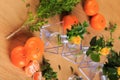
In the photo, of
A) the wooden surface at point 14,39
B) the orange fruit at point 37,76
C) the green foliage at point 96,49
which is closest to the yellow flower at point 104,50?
the green foliage at point 96,49

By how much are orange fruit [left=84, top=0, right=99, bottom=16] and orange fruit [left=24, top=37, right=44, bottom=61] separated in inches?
9.5

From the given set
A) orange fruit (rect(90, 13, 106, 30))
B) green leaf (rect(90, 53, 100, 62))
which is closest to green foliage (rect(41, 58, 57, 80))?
green leaf (rect(90, 53, 100, 62))

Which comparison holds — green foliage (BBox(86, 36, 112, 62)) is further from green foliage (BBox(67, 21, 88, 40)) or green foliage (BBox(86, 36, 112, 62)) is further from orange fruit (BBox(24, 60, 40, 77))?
orange fruit (BBox(24, 60, 40, 77))

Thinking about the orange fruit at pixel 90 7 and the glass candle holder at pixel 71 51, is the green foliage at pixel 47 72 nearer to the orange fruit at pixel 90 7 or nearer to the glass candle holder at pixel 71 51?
the glass candle holder at pixel 71 51

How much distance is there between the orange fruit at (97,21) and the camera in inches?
40.6

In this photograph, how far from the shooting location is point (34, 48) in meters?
0.82

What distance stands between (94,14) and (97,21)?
3 centimetres

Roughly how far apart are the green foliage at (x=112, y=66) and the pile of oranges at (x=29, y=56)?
10.0 inches

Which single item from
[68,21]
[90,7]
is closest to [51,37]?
[68,21]

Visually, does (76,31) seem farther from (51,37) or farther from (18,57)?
(18,57)

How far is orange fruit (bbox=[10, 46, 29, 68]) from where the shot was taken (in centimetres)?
81

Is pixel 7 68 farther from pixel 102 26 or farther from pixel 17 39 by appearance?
pixel 102 26

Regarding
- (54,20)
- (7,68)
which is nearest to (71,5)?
(54,20)

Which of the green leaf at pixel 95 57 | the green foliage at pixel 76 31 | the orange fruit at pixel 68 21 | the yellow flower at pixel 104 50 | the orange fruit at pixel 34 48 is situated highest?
the orange fruit at pixel 68 21
